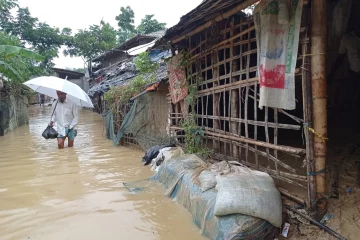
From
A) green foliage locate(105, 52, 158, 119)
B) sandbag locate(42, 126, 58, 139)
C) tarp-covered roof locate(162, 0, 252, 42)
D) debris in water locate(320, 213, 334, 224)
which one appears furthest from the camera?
sandbag locate(42, 126, 58, 139)

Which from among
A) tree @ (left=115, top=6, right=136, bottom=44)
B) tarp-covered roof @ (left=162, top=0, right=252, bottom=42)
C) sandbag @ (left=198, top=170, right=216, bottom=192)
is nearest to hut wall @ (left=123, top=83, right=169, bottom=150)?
tarp-covered roof @ (left=162, top=0, right=252, bottom=42)

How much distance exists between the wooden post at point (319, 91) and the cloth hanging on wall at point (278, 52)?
198mm

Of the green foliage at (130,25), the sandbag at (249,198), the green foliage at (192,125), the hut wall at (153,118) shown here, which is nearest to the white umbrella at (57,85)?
the hut wall at (153,118)

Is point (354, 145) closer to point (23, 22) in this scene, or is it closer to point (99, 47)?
point (99, 47)

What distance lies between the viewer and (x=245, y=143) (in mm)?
4297

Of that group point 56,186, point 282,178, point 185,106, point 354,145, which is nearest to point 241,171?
point 282,178

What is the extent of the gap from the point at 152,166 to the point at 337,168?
3.60 m

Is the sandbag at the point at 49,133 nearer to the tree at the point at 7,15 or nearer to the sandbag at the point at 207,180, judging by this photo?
the sandbag at the point at 207,180

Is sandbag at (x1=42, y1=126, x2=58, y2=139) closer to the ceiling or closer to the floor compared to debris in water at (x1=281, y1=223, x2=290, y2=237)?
closer to the ceiling

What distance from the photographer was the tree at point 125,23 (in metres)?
30.6

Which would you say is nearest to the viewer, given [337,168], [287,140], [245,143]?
[337,168]

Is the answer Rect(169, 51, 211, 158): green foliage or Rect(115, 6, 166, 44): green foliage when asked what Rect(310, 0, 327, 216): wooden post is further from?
Rect(115, 6, 166, 44): green foliage

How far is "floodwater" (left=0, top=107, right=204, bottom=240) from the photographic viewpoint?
353 centimetres

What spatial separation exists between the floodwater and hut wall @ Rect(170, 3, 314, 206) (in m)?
1.29
